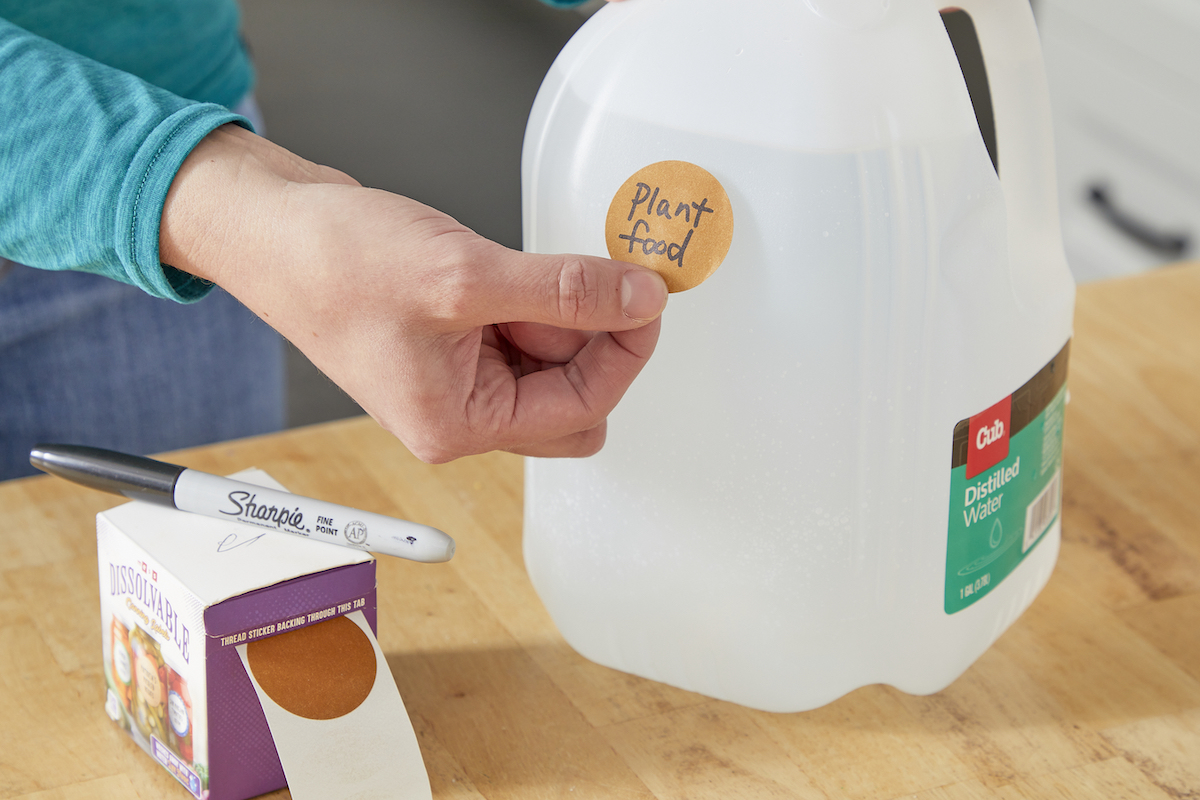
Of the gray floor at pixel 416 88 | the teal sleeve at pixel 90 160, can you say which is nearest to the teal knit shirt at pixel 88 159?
the teal sleeve at pixel 90 160

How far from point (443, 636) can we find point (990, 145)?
402 mm

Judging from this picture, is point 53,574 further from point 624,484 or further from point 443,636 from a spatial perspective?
point 624,484

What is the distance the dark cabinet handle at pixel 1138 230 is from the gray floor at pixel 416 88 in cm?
126

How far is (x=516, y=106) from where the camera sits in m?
3.26

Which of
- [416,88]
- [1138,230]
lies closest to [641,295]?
[1138,230]

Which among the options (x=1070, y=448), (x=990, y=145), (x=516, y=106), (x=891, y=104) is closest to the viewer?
(x=891, y=104)

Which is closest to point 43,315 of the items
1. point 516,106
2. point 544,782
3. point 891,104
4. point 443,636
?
point 443,636

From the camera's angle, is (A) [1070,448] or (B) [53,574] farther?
(A) [1070,448]

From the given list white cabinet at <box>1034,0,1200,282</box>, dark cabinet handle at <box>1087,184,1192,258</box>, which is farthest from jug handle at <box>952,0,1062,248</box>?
dark cabinet handle at <box>1087,184,1192,258</box>

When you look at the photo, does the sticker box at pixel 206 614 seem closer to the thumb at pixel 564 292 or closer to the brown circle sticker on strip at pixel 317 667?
the brown circle sticker on strip at pixel 317 667

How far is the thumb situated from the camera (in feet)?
1.48

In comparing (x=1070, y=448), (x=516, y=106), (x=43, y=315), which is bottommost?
(x=516, y=106)

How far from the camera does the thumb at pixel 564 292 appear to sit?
17.8 inches

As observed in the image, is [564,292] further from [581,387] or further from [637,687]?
[637,687]
